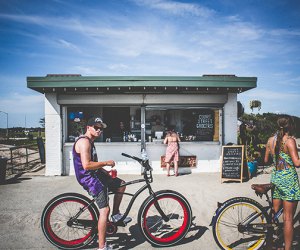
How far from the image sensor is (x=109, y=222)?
323 centimetres

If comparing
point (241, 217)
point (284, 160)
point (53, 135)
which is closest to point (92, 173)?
point (241, 217)

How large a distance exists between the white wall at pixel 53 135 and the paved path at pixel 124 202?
1.54 ft

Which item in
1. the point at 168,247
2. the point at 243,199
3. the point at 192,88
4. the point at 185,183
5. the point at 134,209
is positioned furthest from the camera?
the point at 192,88

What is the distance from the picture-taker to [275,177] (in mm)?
3041

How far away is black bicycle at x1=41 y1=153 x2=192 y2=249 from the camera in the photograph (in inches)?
125

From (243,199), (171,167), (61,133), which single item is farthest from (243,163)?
(61,133)

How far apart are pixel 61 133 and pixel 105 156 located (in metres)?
1.86

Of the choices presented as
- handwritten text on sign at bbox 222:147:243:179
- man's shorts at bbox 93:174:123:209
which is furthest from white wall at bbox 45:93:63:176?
handwritten text on sign at bbox 222:147:243:179

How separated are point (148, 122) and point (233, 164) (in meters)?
3.67

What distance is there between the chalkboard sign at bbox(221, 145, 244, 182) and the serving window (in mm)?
1580

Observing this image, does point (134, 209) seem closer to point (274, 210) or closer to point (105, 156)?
point (274, 210)

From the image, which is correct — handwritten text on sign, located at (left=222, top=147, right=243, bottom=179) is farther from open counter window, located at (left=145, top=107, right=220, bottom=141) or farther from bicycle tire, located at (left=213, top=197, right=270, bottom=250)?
bicycle tire, located at (left=213, top=197, right=270, bottom=250)

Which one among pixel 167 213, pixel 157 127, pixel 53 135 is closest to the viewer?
pixel 167 213

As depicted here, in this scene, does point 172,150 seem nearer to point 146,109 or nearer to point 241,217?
point 146,109
